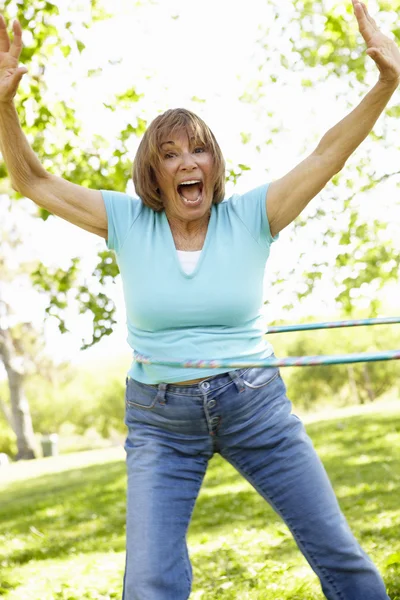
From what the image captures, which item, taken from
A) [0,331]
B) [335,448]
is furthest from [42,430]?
[335,448]

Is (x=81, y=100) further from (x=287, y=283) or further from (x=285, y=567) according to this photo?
(x=285, y=567)

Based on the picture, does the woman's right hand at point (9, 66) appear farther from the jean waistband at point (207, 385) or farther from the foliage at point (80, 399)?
the foliage at point (80, 399)

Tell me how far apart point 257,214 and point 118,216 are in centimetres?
52

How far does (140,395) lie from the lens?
309 cm

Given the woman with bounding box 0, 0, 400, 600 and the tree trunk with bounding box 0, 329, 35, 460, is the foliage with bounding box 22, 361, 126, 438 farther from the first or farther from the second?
the woman with bounding box 0, 0, 400, 600

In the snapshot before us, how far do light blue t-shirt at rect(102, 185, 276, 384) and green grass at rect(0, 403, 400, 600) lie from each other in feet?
6.82

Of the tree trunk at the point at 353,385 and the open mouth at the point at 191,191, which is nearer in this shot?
the open mouth at the point at 191,191

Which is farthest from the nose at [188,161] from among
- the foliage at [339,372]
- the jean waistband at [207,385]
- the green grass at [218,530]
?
the foliage at [339,372]

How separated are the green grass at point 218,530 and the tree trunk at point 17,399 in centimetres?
1024

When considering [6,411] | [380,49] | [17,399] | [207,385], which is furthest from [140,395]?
[6,411]

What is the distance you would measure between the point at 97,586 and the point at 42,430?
24180mm

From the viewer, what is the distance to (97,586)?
19.0ft

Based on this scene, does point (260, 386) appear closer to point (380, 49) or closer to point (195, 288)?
point (195, 288)

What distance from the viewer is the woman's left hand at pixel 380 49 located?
2918 mm
